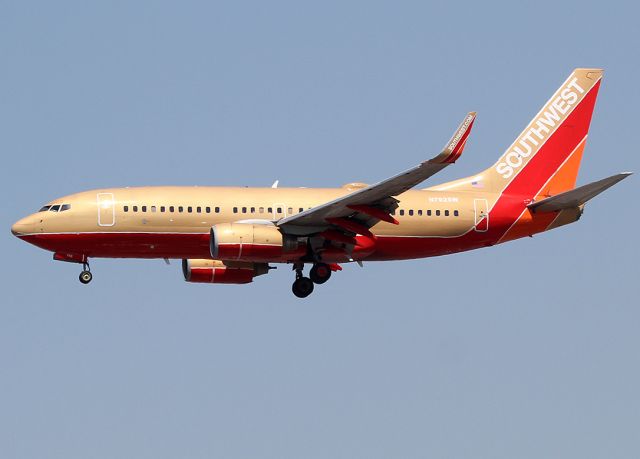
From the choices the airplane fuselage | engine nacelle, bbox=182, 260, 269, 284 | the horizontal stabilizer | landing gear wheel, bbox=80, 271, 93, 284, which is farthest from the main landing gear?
the horizontal stabilizer

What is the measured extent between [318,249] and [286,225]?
2137 mm

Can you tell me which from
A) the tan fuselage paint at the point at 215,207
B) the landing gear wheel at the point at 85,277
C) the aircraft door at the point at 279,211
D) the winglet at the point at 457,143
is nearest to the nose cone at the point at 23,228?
the tan fuselage paint at the point at 215,207

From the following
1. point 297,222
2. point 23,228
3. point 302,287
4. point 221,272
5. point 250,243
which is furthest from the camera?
point 221,272

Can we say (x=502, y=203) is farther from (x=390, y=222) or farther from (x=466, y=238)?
(x=390, y=222)

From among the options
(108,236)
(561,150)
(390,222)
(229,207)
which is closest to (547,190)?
(561,150)

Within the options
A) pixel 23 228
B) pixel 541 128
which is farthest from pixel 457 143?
pixel 23 228

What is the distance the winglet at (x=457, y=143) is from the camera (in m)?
56.5

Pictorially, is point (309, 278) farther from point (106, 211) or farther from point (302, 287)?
point (106, 211)

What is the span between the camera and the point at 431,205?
2640 inches

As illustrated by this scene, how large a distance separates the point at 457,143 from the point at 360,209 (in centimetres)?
750

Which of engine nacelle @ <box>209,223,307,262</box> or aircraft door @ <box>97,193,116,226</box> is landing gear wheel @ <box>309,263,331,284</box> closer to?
engine nacelle @ <box>209,223,307,262</box>

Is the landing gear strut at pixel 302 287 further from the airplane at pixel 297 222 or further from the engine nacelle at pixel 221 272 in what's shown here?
the engine nacelle at pixel 221 272

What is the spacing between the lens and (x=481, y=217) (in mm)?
67188

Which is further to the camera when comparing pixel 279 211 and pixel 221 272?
pixel 221 272
